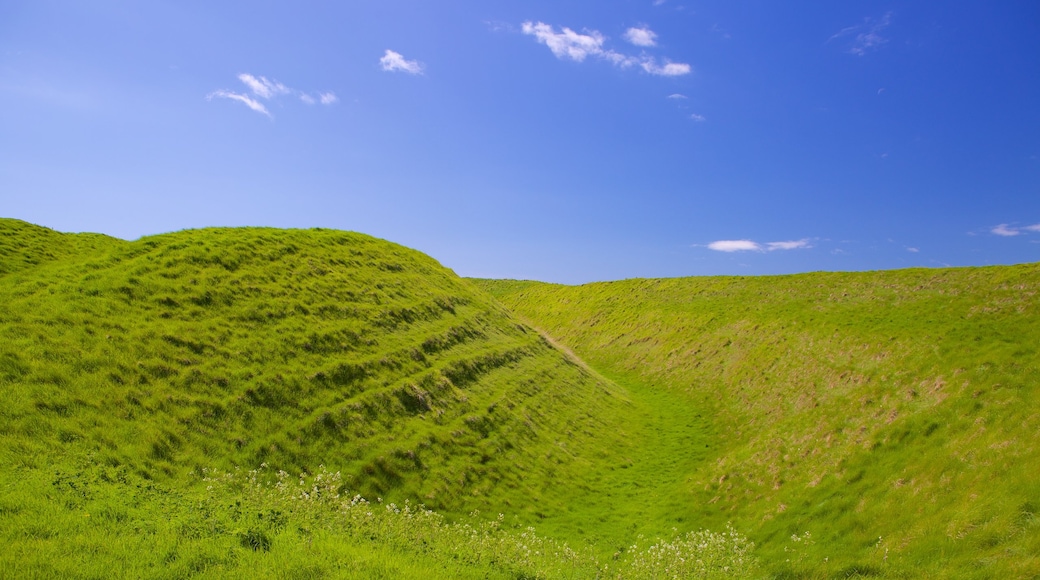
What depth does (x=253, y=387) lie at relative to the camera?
2459cm

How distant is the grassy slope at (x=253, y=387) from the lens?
17875 mm

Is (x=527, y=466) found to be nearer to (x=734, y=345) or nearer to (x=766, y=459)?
(x=766, y=459)

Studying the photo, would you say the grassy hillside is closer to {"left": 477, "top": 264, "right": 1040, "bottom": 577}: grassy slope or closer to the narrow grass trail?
the narrow grass trail

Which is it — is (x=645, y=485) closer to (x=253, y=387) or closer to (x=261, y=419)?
(x=261, y=419)

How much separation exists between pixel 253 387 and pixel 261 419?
86.0 inches

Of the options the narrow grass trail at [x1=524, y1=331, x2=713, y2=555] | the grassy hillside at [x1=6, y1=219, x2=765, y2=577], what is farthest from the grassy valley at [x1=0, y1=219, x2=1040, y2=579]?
the narrow grass trail at [x1=524, y1=331, x2=713, y2=555]

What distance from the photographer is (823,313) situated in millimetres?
52125

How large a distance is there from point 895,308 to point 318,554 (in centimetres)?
5392

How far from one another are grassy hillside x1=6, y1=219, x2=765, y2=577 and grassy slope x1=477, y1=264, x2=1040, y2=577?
758 centimetres

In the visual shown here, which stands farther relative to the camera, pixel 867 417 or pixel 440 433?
pixel 867 417

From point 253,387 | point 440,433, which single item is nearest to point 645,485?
point 440,433

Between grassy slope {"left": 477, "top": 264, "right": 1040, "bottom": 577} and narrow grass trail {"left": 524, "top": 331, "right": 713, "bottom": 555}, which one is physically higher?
grassy slope {"left": 477, "top": 264, "right": 1040, "bottom": 577}

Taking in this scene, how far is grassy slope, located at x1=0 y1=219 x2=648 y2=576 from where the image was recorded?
58.6ft

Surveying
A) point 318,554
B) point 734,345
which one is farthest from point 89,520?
point 734,345
